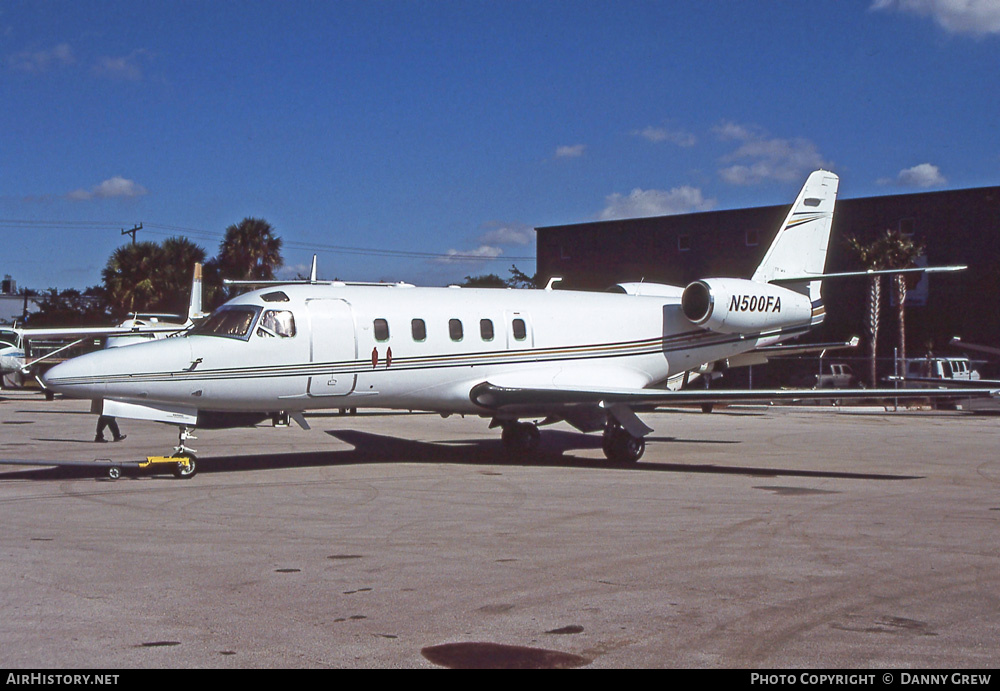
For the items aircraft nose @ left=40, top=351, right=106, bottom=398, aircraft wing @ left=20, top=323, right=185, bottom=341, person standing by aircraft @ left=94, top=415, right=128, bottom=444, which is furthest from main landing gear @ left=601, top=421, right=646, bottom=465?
aircraft wing @ left=20, top=323, right=185, bottom=341

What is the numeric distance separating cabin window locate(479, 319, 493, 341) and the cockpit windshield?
4.14 m

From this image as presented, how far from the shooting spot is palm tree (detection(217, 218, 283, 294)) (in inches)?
2206

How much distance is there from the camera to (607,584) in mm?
7461

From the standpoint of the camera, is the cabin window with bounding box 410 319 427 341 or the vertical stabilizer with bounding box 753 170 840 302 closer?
the cabin window with bounding box 410 319 427 341

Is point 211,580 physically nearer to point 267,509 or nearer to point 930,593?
point 267,509

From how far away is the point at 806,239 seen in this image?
21.6 metres

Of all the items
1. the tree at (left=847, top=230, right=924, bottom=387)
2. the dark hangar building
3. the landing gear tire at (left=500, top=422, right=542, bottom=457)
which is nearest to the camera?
the landing gear tire at (left=500, top=422, right=542, bottom=457)

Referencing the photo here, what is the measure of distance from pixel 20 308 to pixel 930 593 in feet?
378

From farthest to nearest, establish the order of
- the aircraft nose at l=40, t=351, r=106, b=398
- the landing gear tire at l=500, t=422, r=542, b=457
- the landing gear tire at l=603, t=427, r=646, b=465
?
the landing gear tire at l=500, t=422, r=542, b=457
the landing gear tire at l=603, t=427, r=646, b=465
the aircraft nose at l=40, t=351, r=106, b=398

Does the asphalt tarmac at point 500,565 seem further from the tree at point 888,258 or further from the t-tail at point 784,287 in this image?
the tree at point 888,258

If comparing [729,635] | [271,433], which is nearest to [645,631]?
[729,635]

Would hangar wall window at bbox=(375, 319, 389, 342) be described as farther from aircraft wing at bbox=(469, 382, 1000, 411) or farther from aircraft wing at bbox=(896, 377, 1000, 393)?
aircraft wing at bbox=(896, 377, 1000, 393)

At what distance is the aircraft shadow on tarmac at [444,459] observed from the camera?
50.5 ft

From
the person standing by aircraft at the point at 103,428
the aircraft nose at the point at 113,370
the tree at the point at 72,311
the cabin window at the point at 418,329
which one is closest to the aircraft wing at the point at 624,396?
the cabin window at the point at 418,329
